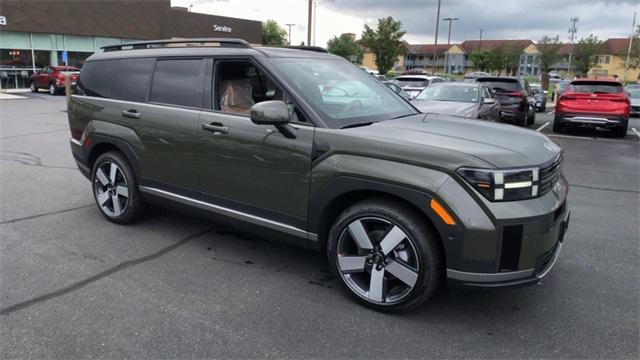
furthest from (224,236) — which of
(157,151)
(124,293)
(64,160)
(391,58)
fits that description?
(391,58)

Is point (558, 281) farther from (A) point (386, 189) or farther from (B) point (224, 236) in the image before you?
(B) point (224, 236)

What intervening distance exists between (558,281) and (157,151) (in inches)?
143

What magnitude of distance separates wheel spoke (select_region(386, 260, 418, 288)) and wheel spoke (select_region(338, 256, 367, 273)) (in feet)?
0.67

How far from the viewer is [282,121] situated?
137 inches

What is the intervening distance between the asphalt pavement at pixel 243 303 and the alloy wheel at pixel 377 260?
0.17 meters

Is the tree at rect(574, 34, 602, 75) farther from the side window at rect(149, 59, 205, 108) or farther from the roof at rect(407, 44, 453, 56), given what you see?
the side window at rect(149, 59, 205, 108)

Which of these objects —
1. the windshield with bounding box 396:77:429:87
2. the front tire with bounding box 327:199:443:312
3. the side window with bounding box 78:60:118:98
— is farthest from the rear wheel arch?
the windshield with bounding box 396:77:429:87

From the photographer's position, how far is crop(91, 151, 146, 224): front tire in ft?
A: 16.1

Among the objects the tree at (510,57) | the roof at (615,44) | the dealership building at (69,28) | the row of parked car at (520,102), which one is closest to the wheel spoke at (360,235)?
the row of parked car at (520,102)

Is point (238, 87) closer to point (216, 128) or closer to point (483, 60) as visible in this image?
point (216, 128)

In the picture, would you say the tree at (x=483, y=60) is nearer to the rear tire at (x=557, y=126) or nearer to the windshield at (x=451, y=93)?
the rear tire at (x=557, y=126)

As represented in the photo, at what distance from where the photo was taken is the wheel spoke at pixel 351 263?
11.2ft

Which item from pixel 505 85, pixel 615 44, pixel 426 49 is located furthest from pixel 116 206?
pixel 426 49

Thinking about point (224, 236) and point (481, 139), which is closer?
point (481, 139)
